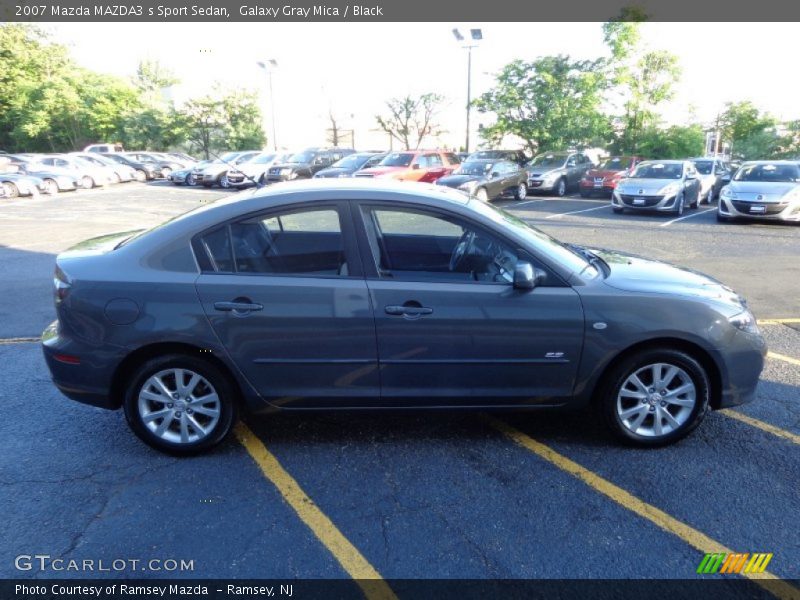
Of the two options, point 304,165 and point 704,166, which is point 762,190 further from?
point 304,165

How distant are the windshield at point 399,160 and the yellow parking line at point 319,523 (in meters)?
15.8

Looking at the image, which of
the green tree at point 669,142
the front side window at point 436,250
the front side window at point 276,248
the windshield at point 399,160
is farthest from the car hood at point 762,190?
the green tree at point 669,142

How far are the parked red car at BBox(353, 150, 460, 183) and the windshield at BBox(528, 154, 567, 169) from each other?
3543 mm

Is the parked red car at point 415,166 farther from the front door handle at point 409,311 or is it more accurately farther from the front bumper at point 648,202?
the front door handle at point 409,311

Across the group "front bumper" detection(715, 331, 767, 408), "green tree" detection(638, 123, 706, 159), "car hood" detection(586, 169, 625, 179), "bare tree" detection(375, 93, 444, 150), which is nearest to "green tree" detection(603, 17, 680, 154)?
"green tree" detection(638, 123, 706, 159)

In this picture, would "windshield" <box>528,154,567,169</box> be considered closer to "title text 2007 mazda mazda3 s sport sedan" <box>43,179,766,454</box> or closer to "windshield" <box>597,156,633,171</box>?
"windshield" <box>597,156,633,171</box>

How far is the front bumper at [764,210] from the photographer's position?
12.4m

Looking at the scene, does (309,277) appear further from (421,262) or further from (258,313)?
(421,262)

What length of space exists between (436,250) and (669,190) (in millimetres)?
12658

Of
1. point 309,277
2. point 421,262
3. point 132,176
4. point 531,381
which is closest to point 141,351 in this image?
point 309,277

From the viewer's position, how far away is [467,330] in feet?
10.8

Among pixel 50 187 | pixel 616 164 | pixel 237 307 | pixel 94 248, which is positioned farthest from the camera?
pixel 50 187
